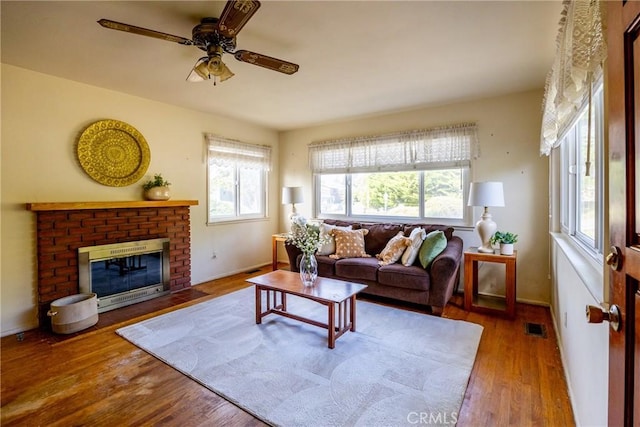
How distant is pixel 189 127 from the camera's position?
427cm

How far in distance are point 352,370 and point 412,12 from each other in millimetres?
2473

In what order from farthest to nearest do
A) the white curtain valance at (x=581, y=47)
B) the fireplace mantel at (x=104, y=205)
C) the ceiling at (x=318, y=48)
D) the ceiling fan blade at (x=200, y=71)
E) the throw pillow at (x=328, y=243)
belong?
the throw pillow at (x=328, y=243)
the fireplace mantel at (x=104, y=205)
the ceiling fan blade at (x=200, y=71)
the ceiling at (x=318, y=48)
the white curtain valance at (x=581, y=47)

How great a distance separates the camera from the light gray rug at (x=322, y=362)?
1832mm

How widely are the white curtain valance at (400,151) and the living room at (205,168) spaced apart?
0.45ft

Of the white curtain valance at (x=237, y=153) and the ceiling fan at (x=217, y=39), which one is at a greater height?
the ceiling fan at (x=217, y=39)

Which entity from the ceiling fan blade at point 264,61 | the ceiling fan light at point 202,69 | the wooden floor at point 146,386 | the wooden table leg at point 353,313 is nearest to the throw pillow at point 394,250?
the wooden table leg at point 353,313

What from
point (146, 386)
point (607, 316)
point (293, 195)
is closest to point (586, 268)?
point (607, 316)

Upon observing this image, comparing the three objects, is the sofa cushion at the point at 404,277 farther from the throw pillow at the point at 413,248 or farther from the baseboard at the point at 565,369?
the baseboard at the point at 565,369

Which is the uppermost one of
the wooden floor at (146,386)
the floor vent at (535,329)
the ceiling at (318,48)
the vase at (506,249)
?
the ceiling at (318,48)

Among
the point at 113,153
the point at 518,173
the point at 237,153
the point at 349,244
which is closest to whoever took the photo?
the point at 113,153

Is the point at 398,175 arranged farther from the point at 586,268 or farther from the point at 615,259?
the point at 615,259

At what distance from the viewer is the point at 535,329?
290 cm

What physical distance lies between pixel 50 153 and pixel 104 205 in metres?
0.68

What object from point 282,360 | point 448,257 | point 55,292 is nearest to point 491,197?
point 448,257
